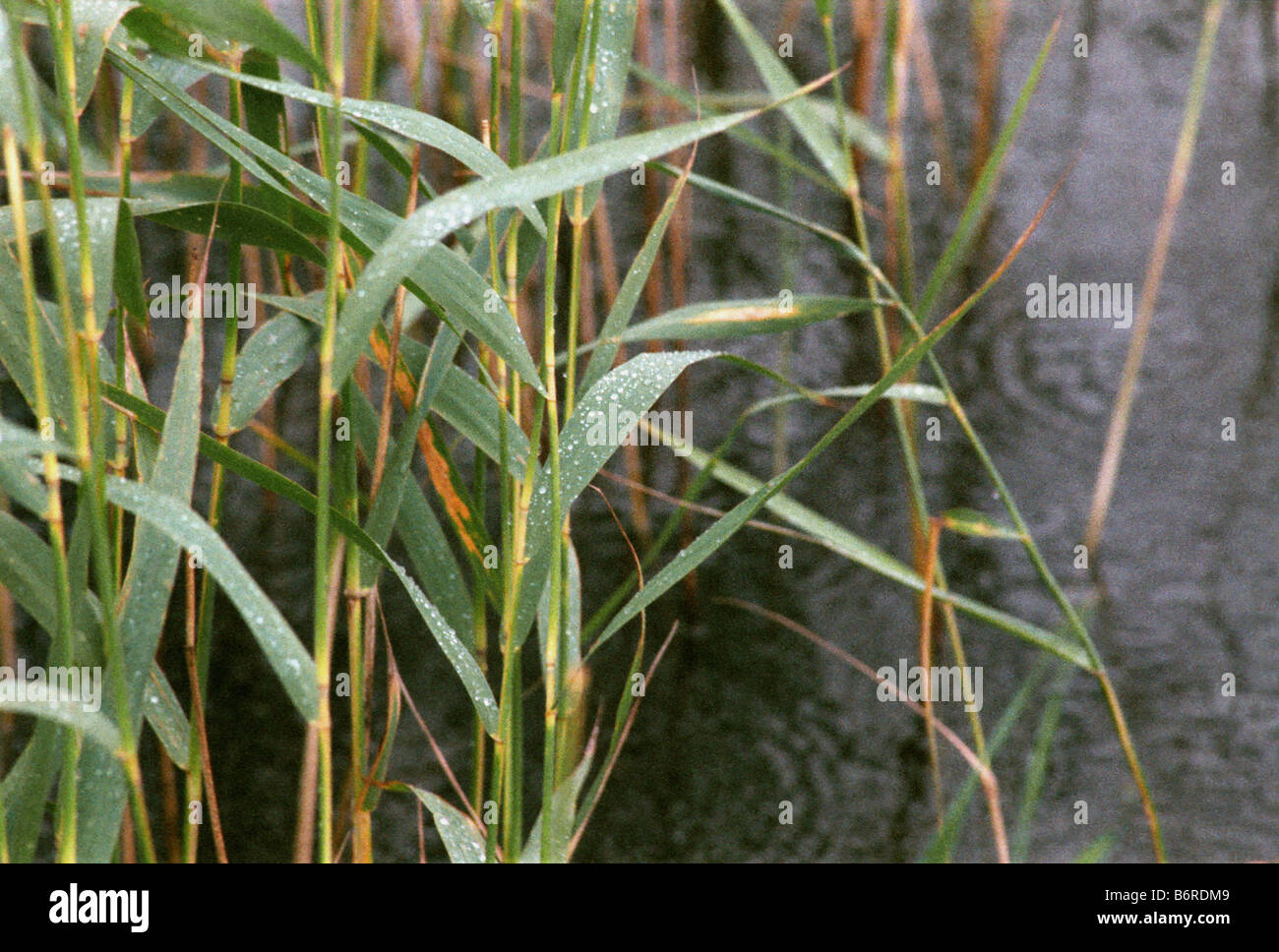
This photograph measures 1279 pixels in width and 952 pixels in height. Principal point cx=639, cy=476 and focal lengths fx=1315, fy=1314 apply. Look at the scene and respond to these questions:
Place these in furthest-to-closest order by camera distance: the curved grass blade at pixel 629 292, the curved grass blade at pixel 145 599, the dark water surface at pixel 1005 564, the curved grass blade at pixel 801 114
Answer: the dark water surface at pixel 1005 564 → the curved grass blade at pixel 801 114 → the curved grass blade at pixel 629 292 → the curved grass blade at pixel 145 599

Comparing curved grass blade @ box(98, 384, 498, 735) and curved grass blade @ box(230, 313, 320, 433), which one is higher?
curved grass blade @ box(230, 313, 320, 433)

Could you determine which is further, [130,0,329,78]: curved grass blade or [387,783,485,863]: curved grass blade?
[387,783,485,863]: curved grass blade

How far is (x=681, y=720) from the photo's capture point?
4.86 ft

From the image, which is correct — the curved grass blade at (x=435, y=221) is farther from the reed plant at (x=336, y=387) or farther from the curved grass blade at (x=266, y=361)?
the curved grass blade at (x=266, y=361)

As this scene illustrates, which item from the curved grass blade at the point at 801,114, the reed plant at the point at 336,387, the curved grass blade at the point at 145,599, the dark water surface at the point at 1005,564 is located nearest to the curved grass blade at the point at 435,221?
the reed plant at the point at 336,387

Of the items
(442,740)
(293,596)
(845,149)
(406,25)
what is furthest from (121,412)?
(406,25)

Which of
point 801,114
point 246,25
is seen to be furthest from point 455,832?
point 801,114

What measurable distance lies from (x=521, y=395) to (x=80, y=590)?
53 cm

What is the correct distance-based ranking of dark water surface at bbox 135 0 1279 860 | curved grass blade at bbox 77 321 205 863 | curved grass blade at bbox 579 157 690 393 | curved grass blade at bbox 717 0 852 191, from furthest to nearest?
1. dark water surface at bbox 135 0 1279 860
2. curved grass blade at bbox 717 0 852 191
3. curved grass blade at bbox 579 157 690 393
4. curved grass blade at bbox 77 321 205 863

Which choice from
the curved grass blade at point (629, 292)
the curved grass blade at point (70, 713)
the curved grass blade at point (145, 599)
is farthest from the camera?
the curved grass blade at point (629, 292)

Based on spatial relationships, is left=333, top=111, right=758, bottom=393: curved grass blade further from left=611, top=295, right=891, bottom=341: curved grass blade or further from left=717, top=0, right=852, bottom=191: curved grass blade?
left=717, top=0, right=852, bottom=191: curved grass blade

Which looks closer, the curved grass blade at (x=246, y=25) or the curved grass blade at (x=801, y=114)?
the curved grass blade at (x=246, y=25)

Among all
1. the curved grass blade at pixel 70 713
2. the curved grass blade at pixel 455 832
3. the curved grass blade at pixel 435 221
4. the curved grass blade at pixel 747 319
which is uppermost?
the curved grass blade at pixel 747 319

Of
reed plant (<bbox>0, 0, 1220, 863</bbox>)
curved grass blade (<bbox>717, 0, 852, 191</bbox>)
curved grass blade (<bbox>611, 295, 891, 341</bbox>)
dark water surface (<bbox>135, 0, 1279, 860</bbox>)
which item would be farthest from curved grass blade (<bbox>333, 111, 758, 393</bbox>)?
dark water surface (<bbox>135, 0, 1279, 860</bbox>)
